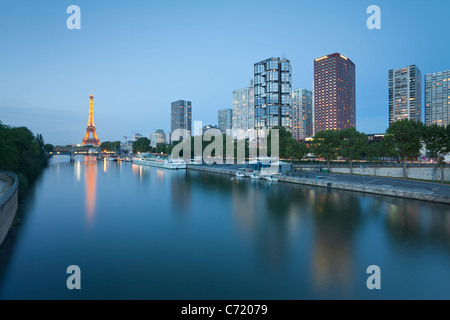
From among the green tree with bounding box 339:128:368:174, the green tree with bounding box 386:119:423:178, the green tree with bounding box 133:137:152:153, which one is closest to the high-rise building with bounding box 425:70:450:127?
the green tree with bounding box 339:128:368:174

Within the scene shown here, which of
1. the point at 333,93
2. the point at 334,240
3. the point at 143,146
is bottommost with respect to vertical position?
the point at 334,240

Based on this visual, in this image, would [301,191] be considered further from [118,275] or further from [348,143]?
[118,275]

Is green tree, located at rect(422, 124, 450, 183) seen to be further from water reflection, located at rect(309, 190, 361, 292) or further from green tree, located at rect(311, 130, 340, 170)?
water reflection, located at rect(309, 190, 361, 292)

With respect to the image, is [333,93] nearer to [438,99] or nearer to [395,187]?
[438,99]

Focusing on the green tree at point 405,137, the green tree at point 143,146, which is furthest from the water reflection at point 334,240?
the green tree at point 143,146

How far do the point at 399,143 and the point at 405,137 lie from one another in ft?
4.55

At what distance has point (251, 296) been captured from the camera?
436 inches

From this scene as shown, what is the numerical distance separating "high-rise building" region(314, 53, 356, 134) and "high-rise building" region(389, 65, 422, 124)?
28.1 metres

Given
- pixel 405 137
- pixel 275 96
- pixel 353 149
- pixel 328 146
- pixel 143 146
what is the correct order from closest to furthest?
pixel 405 137 < pixel 353 149 < pixel 328 146 < pixel 275 96 < pixel 143 146

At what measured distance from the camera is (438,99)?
513ft

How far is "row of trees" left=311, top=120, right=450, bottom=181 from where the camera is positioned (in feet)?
129

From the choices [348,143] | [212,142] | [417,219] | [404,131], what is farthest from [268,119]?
[417,219]

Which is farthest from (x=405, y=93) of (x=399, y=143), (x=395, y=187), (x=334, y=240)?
(x=334, y=240)
